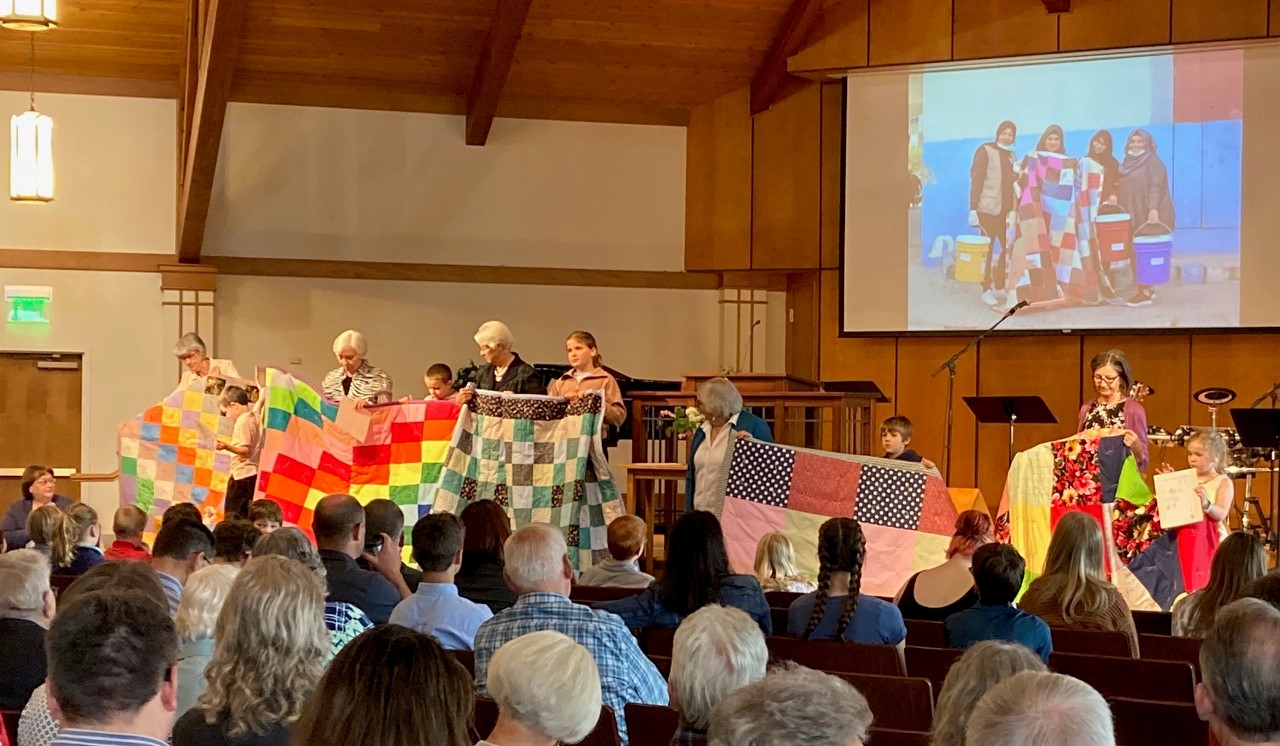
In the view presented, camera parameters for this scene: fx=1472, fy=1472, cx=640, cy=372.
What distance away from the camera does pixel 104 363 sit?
1223 cm

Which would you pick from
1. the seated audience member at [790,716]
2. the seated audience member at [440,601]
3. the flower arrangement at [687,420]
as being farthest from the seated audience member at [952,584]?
the seated audience member at [790,716]

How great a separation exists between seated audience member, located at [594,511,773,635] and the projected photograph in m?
7.40

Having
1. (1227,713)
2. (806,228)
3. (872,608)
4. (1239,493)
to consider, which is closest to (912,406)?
(806,228)

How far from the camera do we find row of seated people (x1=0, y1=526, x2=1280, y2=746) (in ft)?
5.87

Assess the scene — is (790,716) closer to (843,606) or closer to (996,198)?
(843,606)

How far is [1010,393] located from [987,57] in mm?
2613

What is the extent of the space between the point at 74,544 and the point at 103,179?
7.03 meters

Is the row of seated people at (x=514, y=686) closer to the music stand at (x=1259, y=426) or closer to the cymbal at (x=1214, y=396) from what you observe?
the music stand at (x=1259, y=426)

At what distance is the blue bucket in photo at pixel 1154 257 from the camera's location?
35.7ft

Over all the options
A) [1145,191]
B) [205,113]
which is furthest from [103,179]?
[1145,191]

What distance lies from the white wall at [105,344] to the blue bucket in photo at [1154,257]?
7.75m

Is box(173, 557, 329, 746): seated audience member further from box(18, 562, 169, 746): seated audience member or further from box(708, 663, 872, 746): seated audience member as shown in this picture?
box(708, 663, 872, 746): seated audience member

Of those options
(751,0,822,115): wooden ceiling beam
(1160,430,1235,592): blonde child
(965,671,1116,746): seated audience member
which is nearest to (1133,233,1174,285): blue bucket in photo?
(751,0,822,115): wooden ceiling beam

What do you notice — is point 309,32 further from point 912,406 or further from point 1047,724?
point 1047,724
